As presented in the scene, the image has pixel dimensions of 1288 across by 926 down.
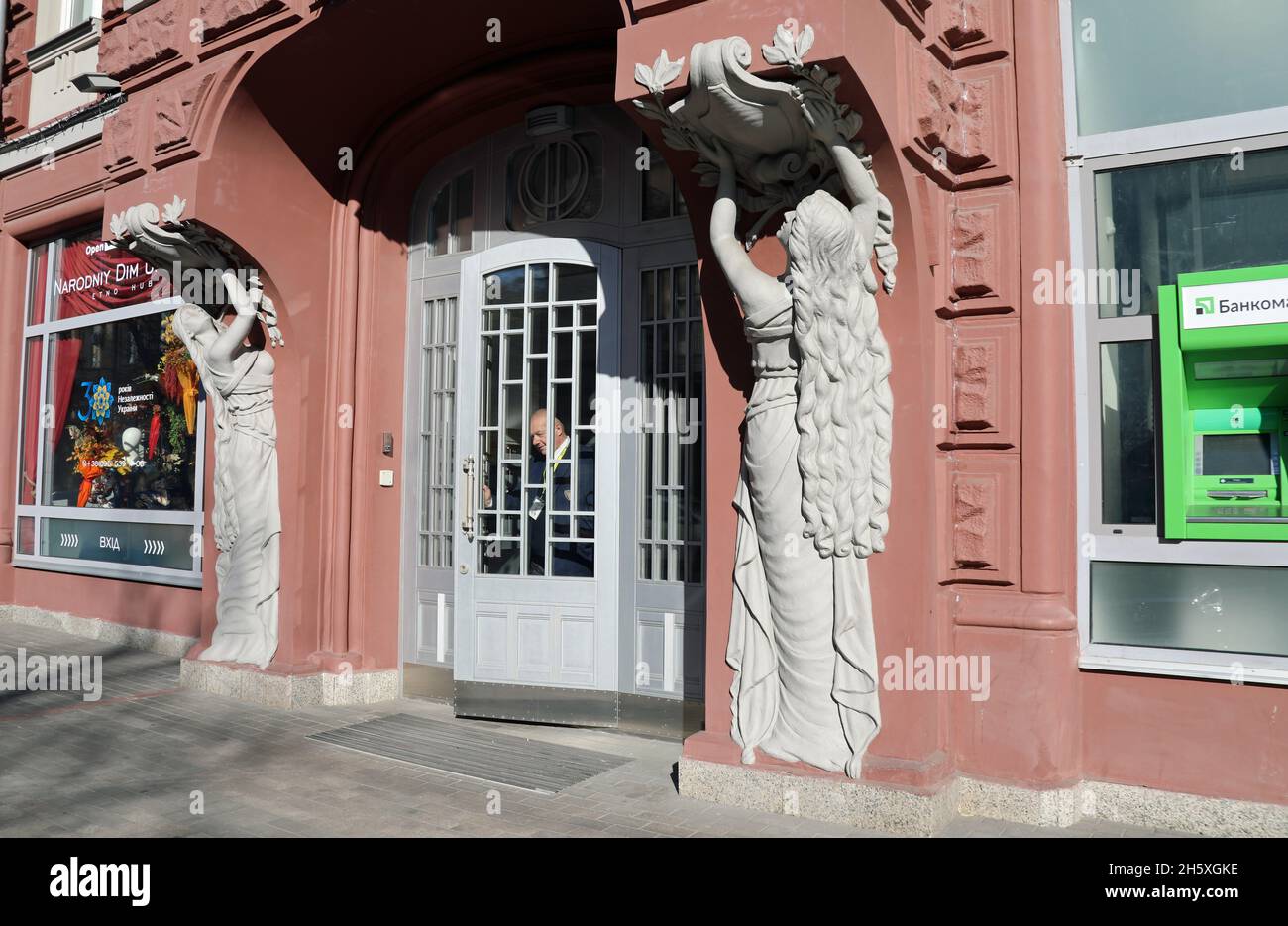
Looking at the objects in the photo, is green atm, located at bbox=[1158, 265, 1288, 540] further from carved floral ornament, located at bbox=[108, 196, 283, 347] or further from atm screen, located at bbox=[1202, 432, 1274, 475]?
carved floral ornament, located at bbox=[108, 196, 283, 347]

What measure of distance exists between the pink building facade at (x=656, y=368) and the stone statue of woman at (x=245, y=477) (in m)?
0.12

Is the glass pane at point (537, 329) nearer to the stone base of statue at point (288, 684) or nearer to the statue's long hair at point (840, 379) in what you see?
the statue's long hair at point (840, 379)

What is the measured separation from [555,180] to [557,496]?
6.85ft

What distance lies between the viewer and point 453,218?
7129 mm

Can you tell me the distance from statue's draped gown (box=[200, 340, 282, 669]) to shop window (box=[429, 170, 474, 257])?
1469mm

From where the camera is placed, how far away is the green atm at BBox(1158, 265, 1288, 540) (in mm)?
4152

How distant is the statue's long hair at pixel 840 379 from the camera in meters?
4.29

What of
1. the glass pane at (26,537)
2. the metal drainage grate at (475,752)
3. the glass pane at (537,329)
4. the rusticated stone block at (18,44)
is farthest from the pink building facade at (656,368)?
the rusticated stone block at (18,44)


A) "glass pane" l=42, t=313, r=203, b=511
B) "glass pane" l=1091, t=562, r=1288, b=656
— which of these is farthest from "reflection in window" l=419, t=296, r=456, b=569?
"glass pane" l=1091, t=562, r=1288, b=656

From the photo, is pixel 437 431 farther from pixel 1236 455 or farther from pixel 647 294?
pixel 1236 455
